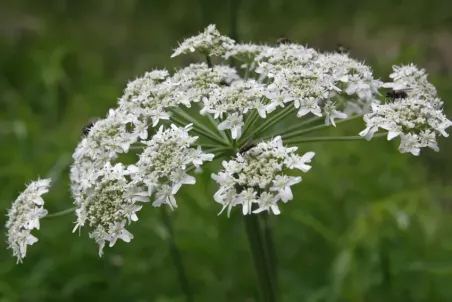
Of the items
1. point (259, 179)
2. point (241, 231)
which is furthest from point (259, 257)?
point (241, 231)

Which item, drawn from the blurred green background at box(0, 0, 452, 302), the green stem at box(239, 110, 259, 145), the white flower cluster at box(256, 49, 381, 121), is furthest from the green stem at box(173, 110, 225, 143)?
the blurred green background at box(0, 0, 452, 302)

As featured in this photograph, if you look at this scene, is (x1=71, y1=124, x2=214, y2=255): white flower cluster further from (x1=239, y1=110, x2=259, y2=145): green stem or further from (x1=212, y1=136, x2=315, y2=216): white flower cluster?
(x1=239, y1=110, x2=259, y2=145): green stem

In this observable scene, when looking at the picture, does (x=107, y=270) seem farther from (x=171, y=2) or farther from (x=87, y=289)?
(x=171, y=2)

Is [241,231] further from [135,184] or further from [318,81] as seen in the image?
[135,184]

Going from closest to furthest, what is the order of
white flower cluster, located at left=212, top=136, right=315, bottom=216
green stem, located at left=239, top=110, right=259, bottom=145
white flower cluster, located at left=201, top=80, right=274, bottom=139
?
white flower cluster, located at left=212, top=136, right=315, bottom=216, white flower cluster, located at left=201, top=80, right=274, bottom=139, green stem, located at left=239, top=110, right=259, bottom=145

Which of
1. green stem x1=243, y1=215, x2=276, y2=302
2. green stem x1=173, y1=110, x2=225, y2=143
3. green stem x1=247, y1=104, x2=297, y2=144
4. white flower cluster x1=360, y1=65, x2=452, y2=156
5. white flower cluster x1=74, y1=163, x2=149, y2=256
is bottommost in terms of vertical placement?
green stem x1=243, y1=215, x2=276, y2=302

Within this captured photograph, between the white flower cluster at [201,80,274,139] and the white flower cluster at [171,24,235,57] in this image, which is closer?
the white flower cluster at [201,80,274,139]
